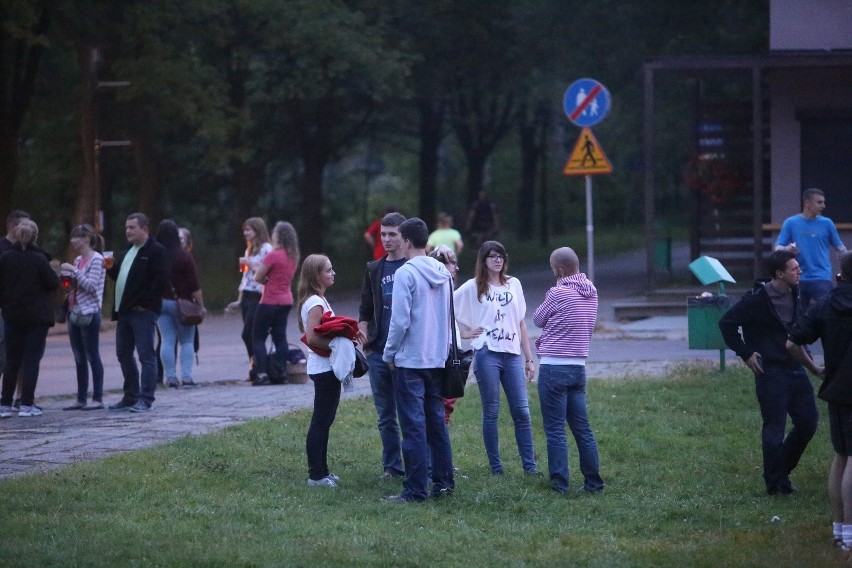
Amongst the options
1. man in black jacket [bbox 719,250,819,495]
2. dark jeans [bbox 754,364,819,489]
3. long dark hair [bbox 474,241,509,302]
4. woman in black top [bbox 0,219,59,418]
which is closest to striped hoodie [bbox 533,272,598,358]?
long dark hair [bbox 474,241,509,302]

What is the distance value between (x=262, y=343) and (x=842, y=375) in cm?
823

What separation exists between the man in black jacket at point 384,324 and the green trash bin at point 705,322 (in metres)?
5.07

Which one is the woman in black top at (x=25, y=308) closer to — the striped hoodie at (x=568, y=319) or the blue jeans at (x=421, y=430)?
the blue jeans at (x=421, y=430)

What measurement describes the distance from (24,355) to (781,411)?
723 cm

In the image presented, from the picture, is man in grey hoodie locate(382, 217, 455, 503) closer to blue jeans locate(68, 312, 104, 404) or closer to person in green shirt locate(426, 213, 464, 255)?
blue jeans locate(68, 312, 104, 404)

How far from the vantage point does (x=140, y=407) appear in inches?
473

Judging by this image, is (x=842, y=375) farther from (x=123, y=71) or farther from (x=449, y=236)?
(x=123, y=71)

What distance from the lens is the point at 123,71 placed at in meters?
24.7

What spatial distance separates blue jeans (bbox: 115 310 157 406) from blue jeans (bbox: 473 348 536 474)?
4157 millimetres

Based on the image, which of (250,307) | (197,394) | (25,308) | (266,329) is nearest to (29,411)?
(25,308)

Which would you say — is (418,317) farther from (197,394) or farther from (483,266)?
(197,394)

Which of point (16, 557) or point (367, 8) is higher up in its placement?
point (367, 8)

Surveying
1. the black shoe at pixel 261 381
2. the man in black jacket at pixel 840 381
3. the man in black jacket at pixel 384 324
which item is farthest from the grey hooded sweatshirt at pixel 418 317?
the black shoe at pixel 261 381

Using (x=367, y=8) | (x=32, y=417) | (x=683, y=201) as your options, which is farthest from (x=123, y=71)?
(x=683, y=201)
